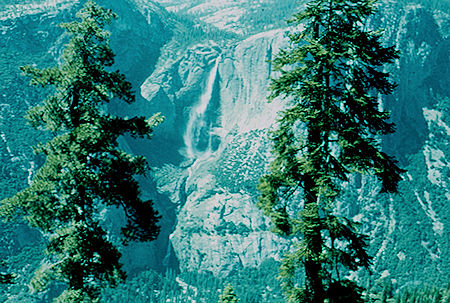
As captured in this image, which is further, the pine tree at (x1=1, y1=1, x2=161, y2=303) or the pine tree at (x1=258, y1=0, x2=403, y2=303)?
the pine tree at (x1=1, y1=1, x2=161, y2=303)

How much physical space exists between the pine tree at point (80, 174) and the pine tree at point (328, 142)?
6.18 m

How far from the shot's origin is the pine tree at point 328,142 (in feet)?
47.2

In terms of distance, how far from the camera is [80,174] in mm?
A: 14898

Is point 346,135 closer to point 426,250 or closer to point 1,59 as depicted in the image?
point 426,250

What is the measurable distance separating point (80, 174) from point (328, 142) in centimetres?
937

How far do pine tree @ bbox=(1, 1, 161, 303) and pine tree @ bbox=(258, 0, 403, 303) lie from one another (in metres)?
6.18

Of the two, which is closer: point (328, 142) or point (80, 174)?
point (328, 142)

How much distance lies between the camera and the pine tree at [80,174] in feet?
49.8

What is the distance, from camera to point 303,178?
15523 mm

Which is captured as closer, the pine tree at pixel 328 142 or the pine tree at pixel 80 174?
the pine tree at pixel 328 142

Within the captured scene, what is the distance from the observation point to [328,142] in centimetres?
1472

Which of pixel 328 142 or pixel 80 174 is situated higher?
pixel 80 174

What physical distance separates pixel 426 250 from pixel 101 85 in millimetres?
202500

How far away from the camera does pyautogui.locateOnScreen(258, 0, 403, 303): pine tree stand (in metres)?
14.4
